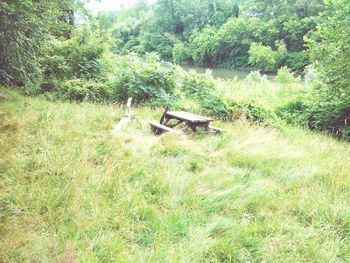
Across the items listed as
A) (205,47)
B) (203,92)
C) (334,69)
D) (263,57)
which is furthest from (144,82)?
(205,47)

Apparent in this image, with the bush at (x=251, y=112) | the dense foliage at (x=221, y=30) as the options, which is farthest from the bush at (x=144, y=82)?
the dense foliage at (x=221, y=30)

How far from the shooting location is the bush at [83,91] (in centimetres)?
950

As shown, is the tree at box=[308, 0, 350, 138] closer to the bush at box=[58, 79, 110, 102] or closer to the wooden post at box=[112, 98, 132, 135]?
the wooden post at box=[112, 98, 132, 135]

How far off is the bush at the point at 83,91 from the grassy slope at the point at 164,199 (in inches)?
147

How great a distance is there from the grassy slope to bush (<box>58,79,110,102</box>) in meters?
3.73

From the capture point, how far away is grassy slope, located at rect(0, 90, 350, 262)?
2734mm

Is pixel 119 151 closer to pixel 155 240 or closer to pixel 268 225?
pixel 155 240

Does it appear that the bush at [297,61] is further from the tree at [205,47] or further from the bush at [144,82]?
the bush at [144,82]

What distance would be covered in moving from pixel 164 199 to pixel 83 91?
6.81m

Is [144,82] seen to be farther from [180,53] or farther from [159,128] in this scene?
[180,53]

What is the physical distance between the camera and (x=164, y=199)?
3561mm

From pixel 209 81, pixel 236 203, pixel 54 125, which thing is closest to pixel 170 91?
pixel 209 81

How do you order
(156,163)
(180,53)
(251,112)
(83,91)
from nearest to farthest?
(156,163) < (251,112) < (83,91) < (180,53)

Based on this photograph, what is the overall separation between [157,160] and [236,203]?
1507 millimetres
